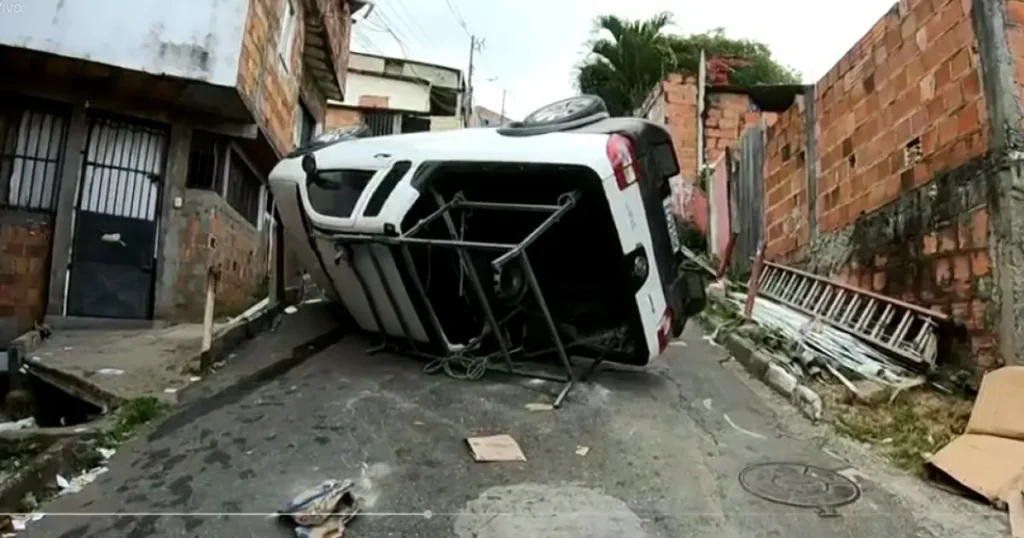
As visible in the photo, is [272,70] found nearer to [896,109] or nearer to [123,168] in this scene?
[123,168]

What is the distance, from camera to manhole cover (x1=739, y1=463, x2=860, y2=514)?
3.02m

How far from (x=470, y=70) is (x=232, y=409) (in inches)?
963

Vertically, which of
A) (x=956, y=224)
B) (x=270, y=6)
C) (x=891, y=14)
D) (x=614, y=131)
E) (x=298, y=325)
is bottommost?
(x=298, y=325)

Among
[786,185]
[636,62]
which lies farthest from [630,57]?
[786,185]

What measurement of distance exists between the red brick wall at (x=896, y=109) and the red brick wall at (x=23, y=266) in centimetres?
832

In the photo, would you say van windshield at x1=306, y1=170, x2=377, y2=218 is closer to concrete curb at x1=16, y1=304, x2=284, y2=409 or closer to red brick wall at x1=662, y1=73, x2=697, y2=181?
concrete curb at x1=16, y1=304, x2=284, y2=409

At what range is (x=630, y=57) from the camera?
17734 mm

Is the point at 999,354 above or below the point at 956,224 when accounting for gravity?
below

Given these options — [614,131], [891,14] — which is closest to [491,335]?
[614,131]

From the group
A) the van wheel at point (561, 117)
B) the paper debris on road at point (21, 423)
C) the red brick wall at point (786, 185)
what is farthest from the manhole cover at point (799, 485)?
the paper debris on road at point (21, 423)

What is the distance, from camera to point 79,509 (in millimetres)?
2842

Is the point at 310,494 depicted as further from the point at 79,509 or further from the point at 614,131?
the point at 614,131

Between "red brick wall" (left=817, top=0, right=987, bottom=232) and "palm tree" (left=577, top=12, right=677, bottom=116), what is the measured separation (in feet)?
36.6

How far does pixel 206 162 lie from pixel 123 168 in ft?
3.04
